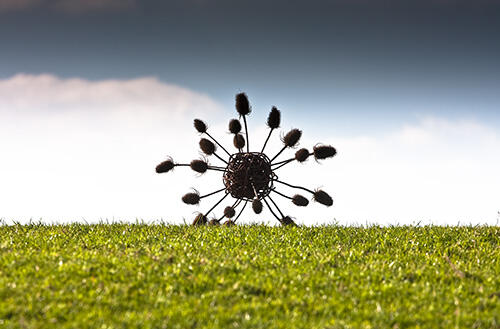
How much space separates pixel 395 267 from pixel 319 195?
11.3 ft

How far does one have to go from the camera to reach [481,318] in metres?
5.07

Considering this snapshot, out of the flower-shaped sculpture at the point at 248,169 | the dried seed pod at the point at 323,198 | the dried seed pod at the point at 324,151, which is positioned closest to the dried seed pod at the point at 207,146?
the flower-shaped sculpture at the point at 248,169

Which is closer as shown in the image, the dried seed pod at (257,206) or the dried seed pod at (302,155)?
the dried seed pod at (257,206)

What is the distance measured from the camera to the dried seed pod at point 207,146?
1034 cm

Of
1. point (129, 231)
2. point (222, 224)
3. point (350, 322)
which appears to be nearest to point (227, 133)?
point (222, 224)

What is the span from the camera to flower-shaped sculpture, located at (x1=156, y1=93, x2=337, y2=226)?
9.98 m

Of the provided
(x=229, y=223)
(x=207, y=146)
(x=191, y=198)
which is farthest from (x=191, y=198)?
(x=207, y=146)

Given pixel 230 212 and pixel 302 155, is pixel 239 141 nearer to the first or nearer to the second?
pixel 302 155

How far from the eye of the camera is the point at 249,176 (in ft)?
32.8

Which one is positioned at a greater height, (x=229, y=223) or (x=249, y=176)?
(x=249, y=176)

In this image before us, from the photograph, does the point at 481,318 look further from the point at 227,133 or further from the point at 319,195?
the point at 227,133

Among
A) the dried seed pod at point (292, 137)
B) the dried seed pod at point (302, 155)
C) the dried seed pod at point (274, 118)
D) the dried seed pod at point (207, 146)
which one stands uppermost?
the dried seed pod at point (274, 118)

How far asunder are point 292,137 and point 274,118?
539mm

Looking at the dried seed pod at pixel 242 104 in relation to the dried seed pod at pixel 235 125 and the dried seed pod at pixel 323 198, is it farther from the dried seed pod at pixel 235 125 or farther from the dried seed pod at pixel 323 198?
the dried seed pod at pixel 323 198
